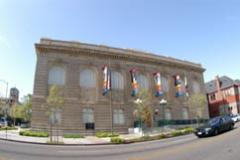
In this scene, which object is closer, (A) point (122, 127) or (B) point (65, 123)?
(B) point (65, 123)

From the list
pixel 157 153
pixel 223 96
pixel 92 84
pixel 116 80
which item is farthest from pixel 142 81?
pixel 223 96

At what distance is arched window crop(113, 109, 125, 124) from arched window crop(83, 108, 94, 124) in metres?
3.99

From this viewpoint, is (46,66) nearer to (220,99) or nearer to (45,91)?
(45,91)

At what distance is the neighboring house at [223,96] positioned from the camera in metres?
58.4

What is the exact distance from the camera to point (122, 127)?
37719 mm

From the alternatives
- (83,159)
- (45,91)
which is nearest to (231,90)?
(45,91)

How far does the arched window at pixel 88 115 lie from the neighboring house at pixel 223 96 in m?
41.5

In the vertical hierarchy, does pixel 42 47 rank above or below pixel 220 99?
above

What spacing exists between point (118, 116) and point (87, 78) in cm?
855

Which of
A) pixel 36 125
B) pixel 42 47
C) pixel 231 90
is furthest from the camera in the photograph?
pixel 231 90

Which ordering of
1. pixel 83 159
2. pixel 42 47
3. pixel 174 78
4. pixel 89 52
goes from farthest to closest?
pixel 174 78, pixel 89 52, pixel 42 47, pixel 83 159

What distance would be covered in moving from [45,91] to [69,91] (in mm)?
3696

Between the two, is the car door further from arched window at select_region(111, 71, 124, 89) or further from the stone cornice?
the stone cornice

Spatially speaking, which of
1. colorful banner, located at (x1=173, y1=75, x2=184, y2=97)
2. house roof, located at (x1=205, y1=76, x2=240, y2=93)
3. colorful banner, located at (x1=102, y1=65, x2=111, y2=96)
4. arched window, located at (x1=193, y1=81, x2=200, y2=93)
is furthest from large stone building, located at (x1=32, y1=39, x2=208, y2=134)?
house roof, located at (x1=205, y1=76, x2=240, y2=93)
